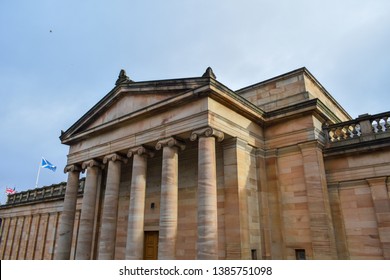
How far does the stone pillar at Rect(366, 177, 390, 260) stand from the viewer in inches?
440

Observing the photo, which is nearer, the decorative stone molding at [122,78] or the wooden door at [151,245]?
the wooden door at [151,245]

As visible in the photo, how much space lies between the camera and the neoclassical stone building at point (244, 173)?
11695 mm

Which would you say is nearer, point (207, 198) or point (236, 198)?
point (207, 198)

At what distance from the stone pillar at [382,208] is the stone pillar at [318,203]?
5.65 ft

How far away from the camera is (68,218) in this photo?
56.6 ft

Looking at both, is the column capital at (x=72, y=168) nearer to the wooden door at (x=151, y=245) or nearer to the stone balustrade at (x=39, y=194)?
the wooden door at (x=151, y=245)

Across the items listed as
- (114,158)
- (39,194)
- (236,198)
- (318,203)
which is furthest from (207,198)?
(39,194)

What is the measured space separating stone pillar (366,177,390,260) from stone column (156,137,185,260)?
807cm

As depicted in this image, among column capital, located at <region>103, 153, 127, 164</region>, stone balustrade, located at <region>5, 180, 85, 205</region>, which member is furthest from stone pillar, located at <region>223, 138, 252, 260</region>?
stone balustrade, located at <region>5, 180, 85, 205</region>

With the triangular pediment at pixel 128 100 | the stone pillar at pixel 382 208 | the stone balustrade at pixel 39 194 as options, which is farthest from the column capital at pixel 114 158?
the stone pillar at pixel 382 208

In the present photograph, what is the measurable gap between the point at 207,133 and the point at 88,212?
29.4 ft

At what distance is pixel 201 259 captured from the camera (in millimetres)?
10156

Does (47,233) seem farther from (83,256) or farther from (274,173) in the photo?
(274,173)

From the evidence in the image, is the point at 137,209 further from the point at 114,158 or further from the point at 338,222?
the point at 338,222
